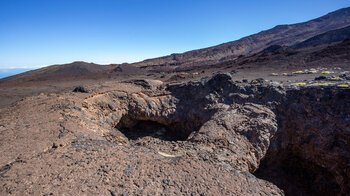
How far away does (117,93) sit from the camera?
7586 mm

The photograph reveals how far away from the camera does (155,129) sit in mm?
8430

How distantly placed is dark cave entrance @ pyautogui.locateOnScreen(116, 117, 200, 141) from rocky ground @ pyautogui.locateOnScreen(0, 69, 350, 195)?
0.16 ft

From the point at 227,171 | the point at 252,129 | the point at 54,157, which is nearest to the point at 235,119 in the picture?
the point at 252,129

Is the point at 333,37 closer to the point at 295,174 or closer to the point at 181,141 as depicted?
the point at 295,174

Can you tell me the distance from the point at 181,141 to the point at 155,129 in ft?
13.8

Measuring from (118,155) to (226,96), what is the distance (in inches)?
204

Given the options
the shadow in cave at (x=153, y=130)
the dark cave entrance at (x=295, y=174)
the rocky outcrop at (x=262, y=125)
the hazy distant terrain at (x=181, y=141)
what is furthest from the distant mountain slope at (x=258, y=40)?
the dark cave entrance at (x=295, y=174)

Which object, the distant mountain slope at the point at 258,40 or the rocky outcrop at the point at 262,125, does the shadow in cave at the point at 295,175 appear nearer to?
the rocky outcrop at the point at 262,125

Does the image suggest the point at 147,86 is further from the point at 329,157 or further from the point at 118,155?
the point at 329,157

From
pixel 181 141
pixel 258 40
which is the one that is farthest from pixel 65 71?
pixel 258 40

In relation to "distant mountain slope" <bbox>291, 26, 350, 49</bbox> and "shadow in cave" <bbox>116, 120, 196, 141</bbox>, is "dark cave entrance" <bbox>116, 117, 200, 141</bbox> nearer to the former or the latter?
"shadow in cave" <bbox>116, 120, 196, 141</bbox>

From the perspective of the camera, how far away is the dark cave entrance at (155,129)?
7824 mm

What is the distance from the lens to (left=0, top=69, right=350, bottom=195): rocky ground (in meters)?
2.74

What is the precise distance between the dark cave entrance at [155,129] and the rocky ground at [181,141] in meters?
0.05
